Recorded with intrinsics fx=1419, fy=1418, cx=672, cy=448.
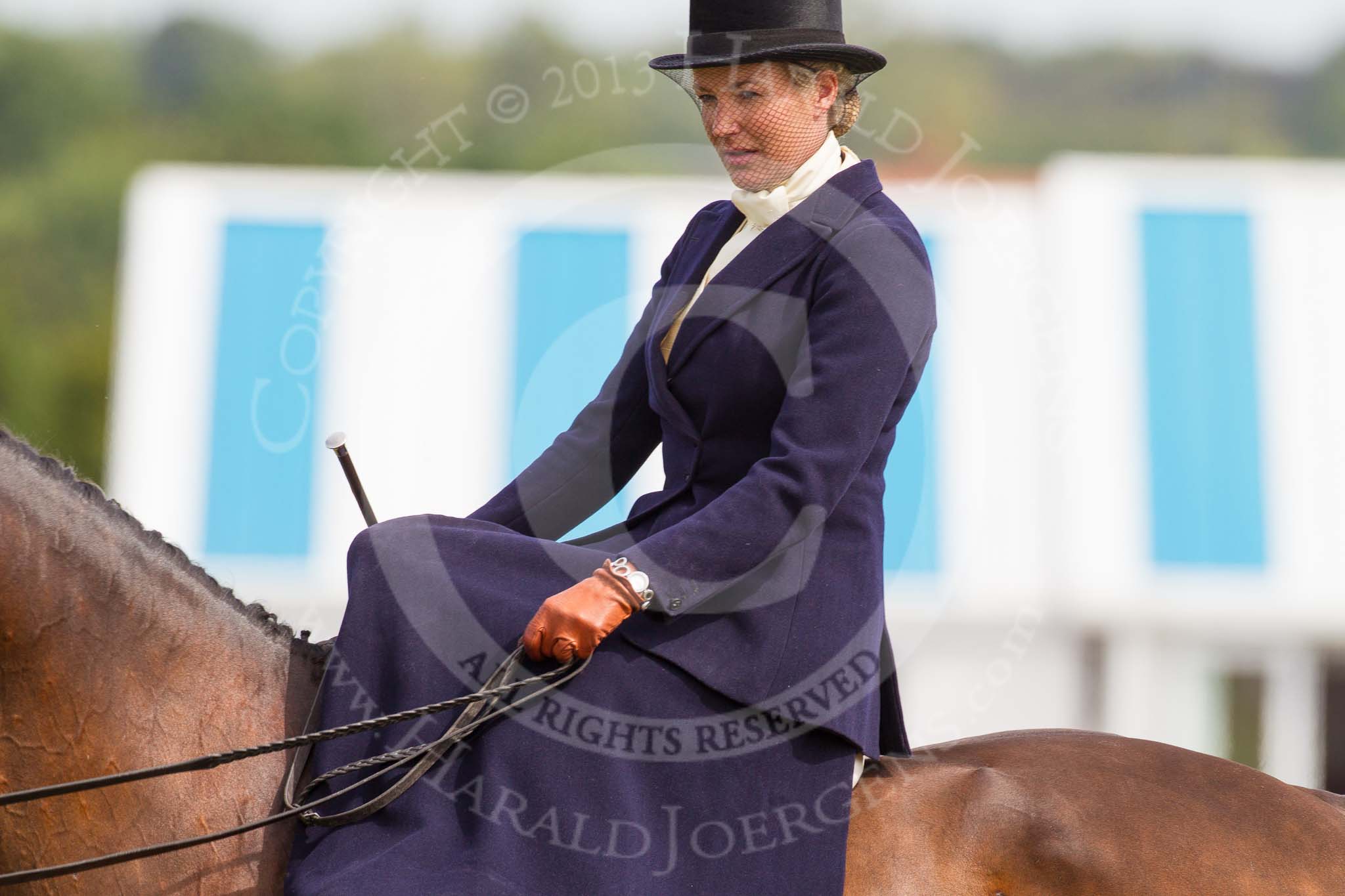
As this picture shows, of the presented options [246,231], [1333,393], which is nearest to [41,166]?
[246,231]

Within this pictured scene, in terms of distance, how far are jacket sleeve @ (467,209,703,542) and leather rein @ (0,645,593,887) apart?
689mm

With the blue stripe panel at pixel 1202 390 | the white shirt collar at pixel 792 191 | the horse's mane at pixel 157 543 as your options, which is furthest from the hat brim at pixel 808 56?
the blue stripe panel at pixel 1202 390

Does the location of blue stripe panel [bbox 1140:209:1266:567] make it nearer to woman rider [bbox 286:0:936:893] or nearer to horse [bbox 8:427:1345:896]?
horse [bbox 8:427:1345:896]

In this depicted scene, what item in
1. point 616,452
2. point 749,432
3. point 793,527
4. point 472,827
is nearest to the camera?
point 472,827

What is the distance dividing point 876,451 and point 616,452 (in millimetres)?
700

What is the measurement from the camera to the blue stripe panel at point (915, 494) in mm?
11695

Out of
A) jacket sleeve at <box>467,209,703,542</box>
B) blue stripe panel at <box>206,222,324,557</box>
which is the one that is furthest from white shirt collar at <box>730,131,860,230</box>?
blue stripe panel at <box>206,222,324,557</box>

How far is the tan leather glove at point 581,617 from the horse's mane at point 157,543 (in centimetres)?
51

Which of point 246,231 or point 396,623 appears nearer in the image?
point 396,623

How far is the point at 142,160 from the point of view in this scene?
42.8m

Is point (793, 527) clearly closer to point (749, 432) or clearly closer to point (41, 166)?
point (749, 432)

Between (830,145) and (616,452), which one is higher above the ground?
(830,145)

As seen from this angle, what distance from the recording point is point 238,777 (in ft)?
8.46

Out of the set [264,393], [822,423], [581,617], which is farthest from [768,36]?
[264,393]
